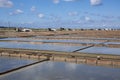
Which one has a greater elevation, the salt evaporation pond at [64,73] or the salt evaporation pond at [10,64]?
the salt evaporation pond at [10,64]

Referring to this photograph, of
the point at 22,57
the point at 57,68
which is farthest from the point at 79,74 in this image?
the point at 22,57

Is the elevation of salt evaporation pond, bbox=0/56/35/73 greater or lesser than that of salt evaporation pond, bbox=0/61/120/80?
greater

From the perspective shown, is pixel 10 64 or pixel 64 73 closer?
pixel 64 73

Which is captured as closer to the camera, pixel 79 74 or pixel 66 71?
pixel 79 74

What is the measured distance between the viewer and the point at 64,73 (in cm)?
607

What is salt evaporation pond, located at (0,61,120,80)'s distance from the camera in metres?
5.47

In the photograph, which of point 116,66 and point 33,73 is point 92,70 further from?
point 33,73

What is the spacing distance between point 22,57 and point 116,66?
154 inches

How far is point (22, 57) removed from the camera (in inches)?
354

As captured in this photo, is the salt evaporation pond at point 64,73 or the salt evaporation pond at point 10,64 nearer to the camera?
the salt evaporation pond at point 64,73

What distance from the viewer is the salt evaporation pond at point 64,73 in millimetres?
5473

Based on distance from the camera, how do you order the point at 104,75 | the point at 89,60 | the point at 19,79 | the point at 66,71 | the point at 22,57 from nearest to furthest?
1. the point at 19,79
2. the point at 104,75
3. the point at 66,71
4. the point at 89,60
5. the point at 22,57

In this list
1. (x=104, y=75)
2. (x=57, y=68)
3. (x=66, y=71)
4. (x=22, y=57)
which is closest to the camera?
(x=104, y=75)

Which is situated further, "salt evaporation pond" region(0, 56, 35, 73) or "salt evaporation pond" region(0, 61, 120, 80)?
"salt evaporation pond" region(0, 56, 35, 73)
